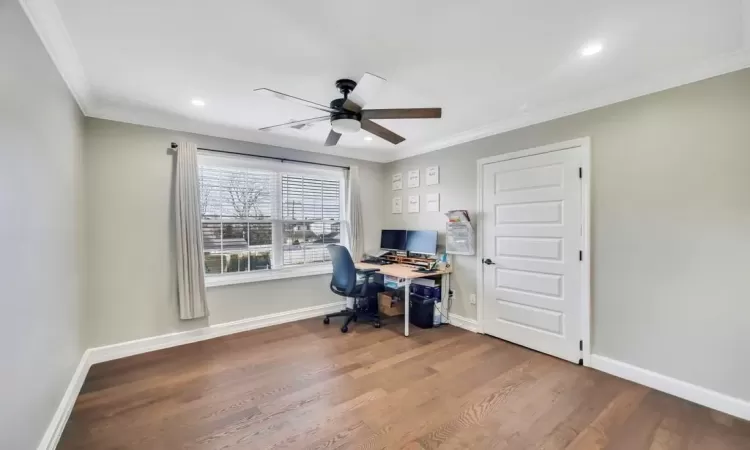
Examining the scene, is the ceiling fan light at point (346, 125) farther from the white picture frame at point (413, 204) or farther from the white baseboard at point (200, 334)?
the white baseboard at point (200, 334)

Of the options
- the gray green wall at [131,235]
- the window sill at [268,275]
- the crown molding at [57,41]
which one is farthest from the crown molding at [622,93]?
the crown molding at [57,41]

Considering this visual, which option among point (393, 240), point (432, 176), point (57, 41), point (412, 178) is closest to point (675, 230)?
point (432, 176)

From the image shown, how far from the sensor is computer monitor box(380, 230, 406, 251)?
4.54m

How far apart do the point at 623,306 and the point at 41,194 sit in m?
4.17

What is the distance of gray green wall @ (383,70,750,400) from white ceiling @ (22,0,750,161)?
8.6 inches

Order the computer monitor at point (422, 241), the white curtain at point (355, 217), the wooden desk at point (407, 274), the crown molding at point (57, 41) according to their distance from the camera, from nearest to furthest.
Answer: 1. the crown molding at point (57, 41)
2. the wooden desk at point (407, 274)
3. the computer monitor at point (422, 241)
4. the white curtain at point (355, 217)

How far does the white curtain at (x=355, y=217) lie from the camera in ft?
15.2

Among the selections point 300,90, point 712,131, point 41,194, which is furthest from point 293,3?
point 712,131

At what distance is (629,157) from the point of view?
2.60 metres

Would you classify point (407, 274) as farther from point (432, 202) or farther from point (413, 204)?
point (413, 204)

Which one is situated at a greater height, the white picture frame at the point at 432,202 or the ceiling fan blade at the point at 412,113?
the ceiling fan blade at the point at 412,113

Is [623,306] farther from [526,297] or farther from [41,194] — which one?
[41,194]

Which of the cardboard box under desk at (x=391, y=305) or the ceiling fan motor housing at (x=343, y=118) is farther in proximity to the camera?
the cardboard box under desk at (x=391, y=305)

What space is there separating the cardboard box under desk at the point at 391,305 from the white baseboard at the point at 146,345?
67cm
